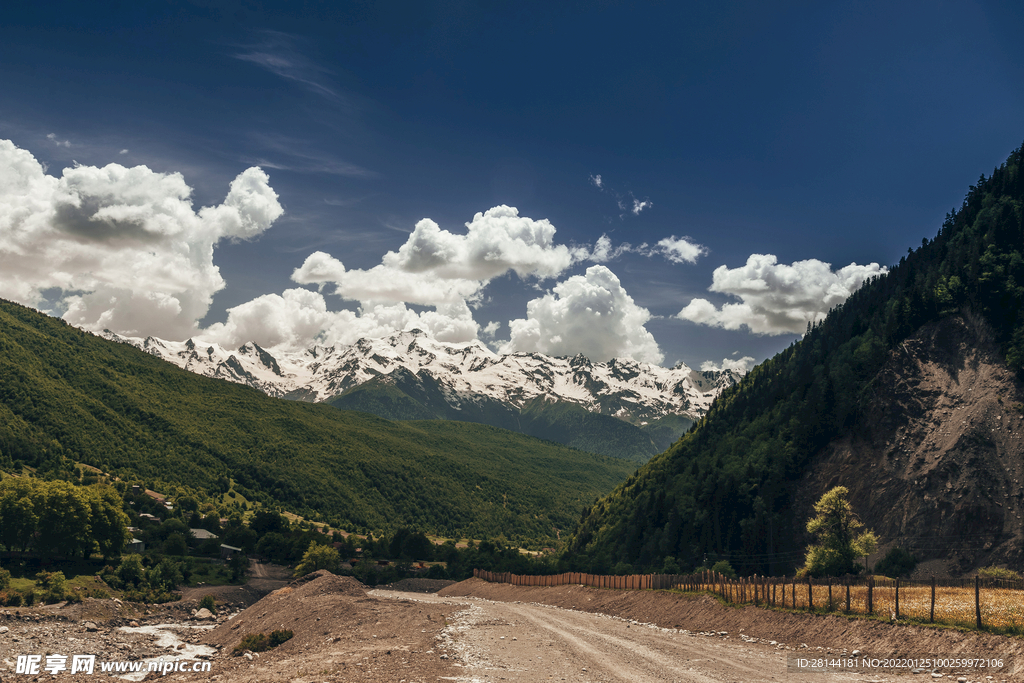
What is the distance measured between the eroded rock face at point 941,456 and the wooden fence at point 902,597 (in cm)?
4625

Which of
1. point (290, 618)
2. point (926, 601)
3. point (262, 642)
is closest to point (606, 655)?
point (926, 601)

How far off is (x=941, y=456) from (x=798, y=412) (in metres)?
41.8

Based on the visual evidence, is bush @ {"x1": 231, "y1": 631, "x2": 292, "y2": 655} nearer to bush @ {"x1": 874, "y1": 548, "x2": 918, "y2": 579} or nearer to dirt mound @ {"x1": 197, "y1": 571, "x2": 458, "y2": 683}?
dirt mound @ {"x1": 197, "y1": 571, "x2": 458, "y2": 683}

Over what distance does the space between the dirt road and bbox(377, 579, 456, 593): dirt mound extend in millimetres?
93180

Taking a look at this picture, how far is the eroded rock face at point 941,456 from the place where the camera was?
310ft

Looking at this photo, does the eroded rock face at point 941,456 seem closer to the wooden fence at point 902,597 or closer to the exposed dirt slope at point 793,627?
the wooden fence at point 902,597

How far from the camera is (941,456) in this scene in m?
104

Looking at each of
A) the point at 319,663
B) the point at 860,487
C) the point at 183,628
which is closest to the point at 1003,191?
the point at 860,487

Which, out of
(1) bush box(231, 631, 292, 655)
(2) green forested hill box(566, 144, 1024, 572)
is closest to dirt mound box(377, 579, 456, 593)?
(2) green forested hill box(566, 144, 1024, 572)

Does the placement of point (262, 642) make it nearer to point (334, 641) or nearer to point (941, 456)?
point (334, 641)

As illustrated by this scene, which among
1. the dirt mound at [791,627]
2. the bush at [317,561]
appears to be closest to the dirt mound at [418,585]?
the bush at [317,561]

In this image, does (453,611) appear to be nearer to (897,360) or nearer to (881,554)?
(881,554)

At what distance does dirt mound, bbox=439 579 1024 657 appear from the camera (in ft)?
104

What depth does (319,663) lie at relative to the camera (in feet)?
119
